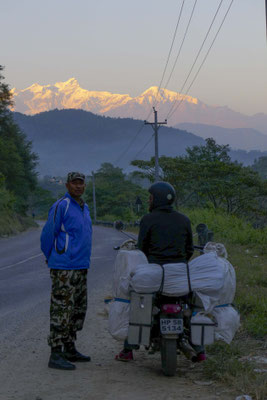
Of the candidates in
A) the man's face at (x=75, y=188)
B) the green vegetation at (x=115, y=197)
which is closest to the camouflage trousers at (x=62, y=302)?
the man's face at (x=75, y=188)

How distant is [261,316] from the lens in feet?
26.1

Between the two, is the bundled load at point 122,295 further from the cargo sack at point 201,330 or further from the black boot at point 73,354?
the black boot at point 73,354

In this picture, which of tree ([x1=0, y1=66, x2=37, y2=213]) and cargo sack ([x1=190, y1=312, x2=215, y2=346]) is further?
tree ([x1=0, y1=66, x2=37, y2=213])

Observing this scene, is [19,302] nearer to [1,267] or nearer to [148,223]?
[148,223]

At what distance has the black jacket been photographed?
225 inches

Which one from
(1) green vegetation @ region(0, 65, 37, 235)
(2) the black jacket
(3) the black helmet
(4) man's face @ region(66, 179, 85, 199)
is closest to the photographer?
(2) the black jacket

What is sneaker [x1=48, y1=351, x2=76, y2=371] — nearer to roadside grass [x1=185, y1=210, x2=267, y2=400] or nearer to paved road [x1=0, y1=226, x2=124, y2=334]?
roadside grass [x1=185, y1=210, x2=267, y2=400]

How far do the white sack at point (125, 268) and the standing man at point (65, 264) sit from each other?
517mm

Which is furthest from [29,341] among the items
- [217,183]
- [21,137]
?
[21,137]

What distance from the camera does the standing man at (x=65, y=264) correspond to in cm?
602

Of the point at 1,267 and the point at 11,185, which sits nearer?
the point at 1,267

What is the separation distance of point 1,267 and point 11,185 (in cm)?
4992

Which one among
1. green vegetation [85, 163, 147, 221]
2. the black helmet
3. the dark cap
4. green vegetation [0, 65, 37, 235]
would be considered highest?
the dark cap

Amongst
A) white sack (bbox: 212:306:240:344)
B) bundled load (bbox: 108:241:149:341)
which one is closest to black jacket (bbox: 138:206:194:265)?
bundled load (bbox: 108:241:149:341)
